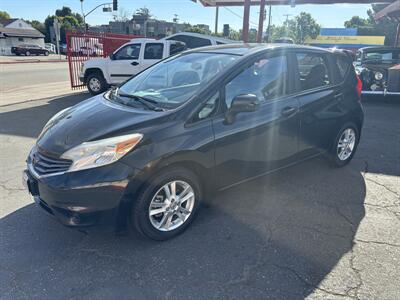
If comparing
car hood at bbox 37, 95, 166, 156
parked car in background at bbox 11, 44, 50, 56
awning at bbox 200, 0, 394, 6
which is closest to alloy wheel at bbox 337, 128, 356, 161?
car hood at bbox 37, 95, 166, 156

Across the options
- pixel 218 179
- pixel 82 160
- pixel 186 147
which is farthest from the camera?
→ pixel 218 179

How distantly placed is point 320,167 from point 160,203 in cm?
272

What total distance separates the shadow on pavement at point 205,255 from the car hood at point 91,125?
2.78 feet

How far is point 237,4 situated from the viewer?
15.8 meters

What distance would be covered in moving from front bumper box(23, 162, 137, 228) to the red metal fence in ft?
33.2

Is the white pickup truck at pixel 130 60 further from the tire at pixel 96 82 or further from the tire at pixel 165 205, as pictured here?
the tire at pixel 165 205

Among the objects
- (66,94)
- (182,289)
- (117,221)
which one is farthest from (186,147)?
(66,94)

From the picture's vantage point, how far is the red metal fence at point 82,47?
1152cm

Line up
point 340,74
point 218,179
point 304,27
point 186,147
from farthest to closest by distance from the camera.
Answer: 1. point 304,27
2. point 340,74
3. point 218,179
4. point 186,147

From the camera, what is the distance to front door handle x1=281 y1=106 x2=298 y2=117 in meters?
3.43

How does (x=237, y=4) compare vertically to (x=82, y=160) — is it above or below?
above

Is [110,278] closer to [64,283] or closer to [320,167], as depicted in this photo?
[64,283]

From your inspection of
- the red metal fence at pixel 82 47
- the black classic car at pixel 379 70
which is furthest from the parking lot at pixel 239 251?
the red metal fence at pixel 82 47

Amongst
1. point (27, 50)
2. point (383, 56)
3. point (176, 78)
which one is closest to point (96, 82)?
point (176, 78)
